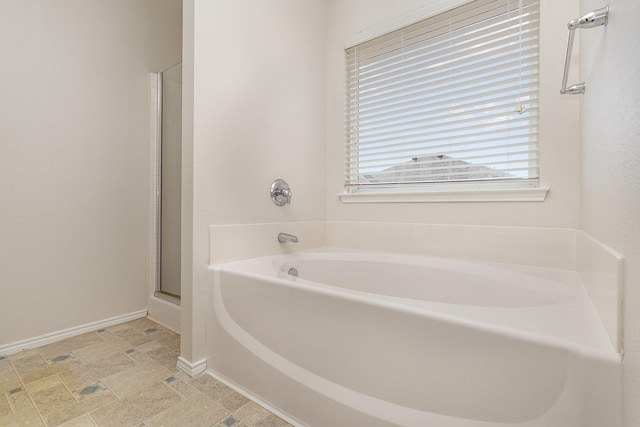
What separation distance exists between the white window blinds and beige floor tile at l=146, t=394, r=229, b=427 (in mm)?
1518

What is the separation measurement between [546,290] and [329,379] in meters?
0.88

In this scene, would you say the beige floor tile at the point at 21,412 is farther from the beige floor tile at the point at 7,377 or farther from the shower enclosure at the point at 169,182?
the shower enclosure at the point at 169,182

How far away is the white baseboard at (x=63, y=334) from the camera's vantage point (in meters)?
1.65

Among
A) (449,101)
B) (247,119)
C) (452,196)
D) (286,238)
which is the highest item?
(449,101)

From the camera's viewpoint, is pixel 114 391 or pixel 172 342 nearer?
pixel 114 391

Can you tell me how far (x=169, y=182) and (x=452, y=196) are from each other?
1.92 metres

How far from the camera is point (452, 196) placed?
1.69 metres

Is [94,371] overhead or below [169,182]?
below

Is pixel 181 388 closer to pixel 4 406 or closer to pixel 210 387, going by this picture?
pixel 210 387

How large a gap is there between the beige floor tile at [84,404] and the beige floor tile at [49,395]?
3cm

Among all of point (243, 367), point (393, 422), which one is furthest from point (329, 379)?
point (243, 367)

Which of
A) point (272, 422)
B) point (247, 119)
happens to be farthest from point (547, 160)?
point (272, 422)

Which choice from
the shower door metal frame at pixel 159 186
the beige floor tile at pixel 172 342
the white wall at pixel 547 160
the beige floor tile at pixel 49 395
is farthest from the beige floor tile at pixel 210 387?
the white wall at pixel 547 160

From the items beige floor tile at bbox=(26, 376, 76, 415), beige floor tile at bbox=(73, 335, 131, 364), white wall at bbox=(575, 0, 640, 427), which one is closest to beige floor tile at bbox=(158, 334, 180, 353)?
beige floor tile at bbox=(73, 335, 131, 364)
